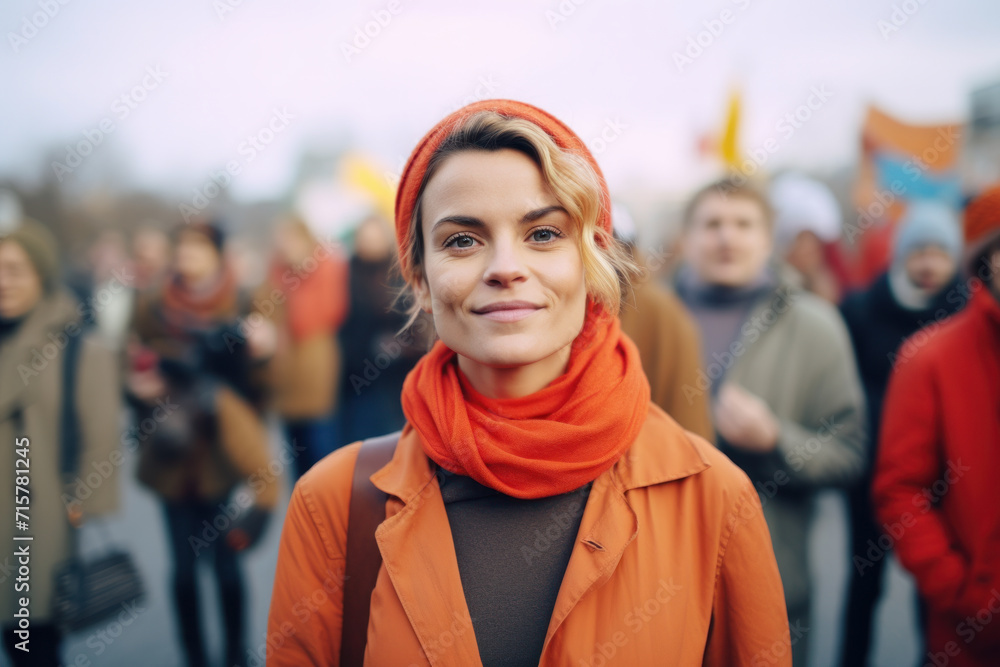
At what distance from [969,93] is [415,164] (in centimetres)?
441

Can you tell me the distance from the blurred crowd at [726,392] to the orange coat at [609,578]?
0.65 m

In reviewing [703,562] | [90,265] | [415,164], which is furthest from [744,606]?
[90,265]

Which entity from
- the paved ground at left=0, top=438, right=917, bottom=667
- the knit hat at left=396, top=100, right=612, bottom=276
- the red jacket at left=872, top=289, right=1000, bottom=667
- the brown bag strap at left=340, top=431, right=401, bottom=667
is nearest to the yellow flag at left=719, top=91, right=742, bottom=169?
the red jacket at left=872, top=289, right=1000, bottom=667

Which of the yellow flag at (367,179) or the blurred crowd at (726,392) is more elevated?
the yellow flag at (367,179)

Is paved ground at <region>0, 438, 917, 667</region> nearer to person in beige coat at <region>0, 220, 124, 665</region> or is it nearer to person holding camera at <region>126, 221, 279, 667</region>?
person holding camera at <region>126, 221, 279, 667</region>

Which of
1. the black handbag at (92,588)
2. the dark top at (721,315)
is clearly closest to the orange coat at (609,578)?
the dark top at (721,315)

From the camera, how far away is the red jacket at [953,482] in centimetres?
204

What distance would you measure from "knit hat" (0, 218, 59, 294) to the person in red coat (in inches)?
153

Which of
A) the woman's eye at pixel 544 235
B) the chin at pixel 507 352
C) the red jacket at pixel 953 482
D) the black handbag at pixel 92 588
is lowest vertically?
the black handbag at pixel 92 588

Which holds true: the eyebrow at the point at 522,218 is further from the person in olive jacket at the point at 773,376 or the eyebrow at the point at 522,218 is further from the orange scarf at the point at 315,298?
the orange scarf at the point at 315,298

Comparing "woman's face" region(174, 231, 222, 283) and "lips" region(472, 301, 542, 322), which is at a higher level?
"woman's face" region(174, 231, 222, 283)

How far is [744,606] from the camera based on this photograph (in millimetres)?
1294

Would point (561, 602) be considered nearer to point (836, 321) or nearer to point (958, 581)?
point (958, 581)

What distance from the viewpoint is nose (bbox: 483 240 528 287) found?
4.10 ft
